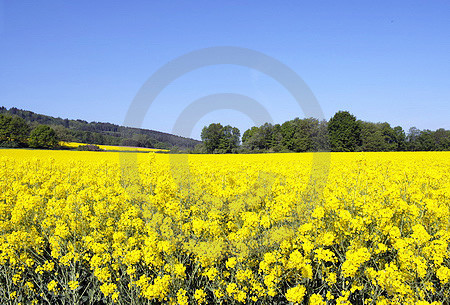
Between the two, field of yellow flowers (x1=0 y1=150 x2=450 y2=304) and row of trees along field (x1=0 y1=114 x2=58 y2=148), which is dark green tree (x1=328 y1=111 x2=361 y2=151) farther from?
row of trees along field (x1=0 y1=114 x2=58 y2=148)

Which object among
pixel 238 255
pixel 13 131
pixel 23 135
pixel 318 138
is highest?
pixel 318 138

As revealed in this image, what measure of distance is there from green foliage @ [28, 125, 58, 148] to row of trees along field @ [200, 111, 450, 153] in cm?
3323

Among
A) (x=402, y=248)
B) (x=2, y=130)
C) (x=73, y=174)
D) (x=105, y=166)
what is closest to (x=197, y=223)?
(x=402, y=248)

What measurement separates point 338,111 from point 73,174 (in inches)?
2702

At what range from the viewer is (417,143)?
70.2 m

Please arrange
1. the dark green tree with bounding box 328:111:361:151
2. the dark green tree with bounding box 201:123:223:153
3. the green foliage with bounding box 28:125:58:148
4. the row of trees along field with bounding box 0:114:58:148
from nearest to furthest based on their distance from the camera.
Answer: the row of trees along field with bounding box 0:114:58:148 < the dark green tree with bounding box 201:123:223:153 < the green foliage with bounding box 28:125:58:148 < the dark green tree with bounding box 328:111:361:151

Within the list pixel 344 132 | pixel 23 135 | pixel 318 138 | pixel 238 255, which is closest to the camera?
pixel 238 255

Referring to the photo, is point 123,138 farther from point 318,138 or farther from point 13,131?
point 318,138

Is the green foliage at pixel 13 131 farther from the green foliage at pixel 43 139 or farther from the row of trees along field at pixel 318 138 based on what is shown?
the row of trees along field at pixel 318 138

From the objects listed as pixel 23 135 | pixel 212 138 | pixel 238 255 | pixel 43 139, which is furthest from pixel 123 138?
pixel 238 255

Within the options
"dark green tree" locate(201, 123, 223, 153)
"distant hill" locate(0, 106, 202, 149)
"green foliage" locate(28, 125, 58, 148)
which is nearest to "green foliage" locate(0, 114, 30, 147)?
"green foliage" locate(28, 125, 58, 148)

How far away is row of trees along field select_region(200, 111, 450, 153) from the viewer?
56.1 m

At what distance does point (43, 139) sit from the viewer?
181 ft

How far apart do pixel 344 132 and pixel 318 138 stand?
9.28 meters
